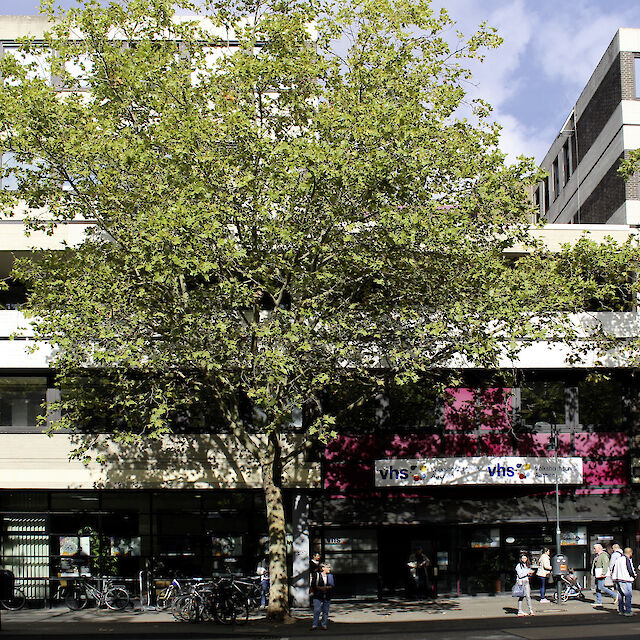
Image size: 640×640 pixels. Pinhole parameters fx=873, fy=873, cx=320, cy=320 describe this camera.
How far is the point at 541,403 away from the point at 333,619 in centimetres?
926

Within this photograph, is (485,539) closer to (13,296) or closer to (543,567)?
(543,567)

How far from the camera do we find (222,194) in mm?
18812

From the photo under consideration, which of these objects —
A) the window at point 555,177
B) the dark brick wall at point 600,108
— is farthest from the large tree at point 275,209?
the window at point 555,177

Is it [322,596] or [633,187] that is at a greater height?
[633,187]

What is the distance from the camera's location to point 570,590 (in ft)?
81.8

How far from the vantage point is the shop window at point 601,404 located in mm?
26359

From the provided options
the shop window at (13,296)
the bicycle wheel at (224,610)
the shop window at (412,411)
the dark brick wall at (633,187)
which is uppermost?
the dark brick wall at (633,187)

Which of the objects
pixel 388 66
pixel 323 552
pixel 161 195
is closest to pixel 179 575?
pixel 323 552

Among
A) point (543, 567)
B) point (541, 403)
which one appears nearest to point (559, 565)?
point (543, 567)

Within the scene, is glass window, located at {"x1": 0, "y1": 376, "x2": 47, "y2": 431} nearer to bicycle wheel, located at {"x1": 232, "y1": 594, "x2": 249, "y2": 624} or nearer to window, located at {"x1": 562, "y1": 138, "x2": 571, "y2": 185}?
bicycle wheel, located at {"x1": 232, "y1": 594, "x2": 249, "y2": 624}

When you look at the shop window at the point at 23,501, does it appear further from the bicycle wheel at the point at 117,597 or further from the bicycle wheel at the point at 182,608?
the bicycle wheel at the point at 182,608

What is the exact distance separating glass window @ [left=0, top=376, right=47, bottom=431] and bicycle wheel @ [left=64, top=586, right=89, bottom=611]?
4.74 m

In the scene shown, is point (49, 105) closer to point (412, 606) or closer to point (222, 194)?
point (222, 194)

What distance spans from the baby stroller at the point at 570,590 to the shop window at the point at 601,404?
4.56m
